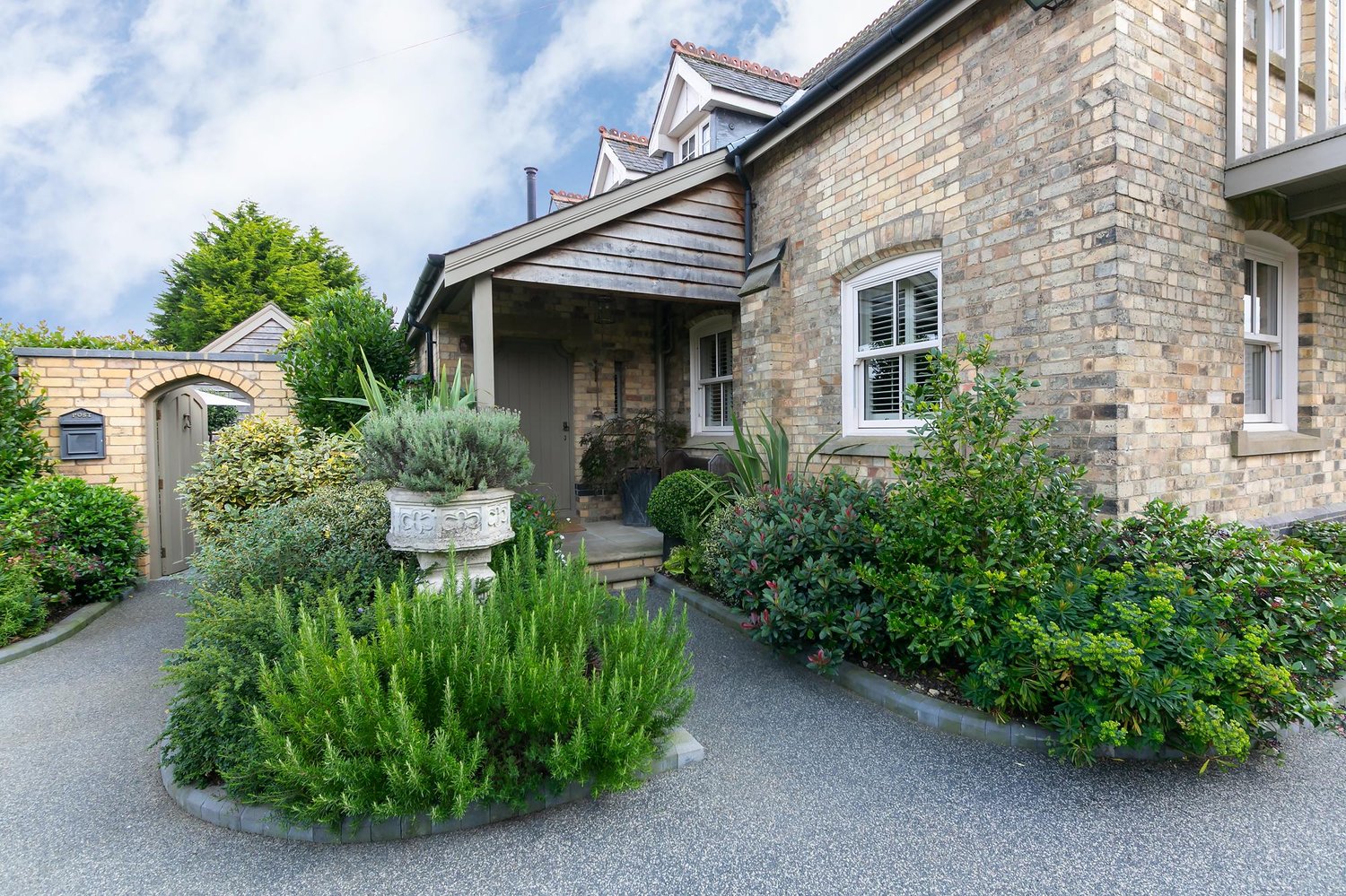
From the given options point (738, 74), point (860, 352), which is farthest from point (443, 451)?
point (738, 74)

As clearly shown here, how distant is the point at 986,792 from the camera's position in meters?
2.58

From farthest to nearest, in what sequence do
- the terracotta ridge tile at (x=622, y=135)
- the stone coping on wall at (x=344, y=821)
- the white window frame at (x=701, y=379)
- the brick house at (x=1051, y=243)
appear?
the terracotta ridge tile at (x=622, y=135) → the white window frame at (x=701, y=379) → the brick house at (x=1051, y=243) → the stone coping on wall at (x=344, y=821)

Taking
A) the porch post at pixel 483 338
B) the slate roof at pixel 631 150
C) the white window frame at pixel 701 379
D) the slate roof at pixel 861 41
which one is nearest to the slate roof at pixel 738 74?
the slate roof at pixel 861 41

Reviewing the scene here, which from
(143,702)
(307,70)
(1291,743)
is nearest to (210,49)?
(307,70)

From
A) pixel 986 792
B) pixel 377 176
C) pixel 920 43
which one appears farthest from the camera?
pixel 377 176

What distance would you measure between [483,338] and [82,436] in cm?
424

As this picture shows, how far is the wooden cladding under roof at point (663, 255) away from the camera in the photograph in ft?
19.3

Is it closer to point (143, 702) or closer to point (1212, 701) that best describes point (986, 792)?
point (1212, 701)

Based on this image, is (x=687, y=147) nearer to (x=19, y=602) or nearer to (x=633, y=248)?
(x=633, y=248)

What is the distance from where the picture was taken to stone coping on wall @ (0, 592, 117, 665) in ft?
14.4

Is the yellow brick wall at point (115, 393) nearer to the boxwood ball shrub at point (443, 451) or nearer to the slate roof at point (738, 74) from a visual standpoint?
the boxwood ball shrub at point (443, 451)

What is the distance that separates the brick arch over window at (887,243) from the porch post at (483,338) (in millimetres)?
3069

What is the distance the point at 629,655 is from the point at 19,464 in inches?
257

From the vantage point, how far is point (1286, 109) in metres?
4.11
